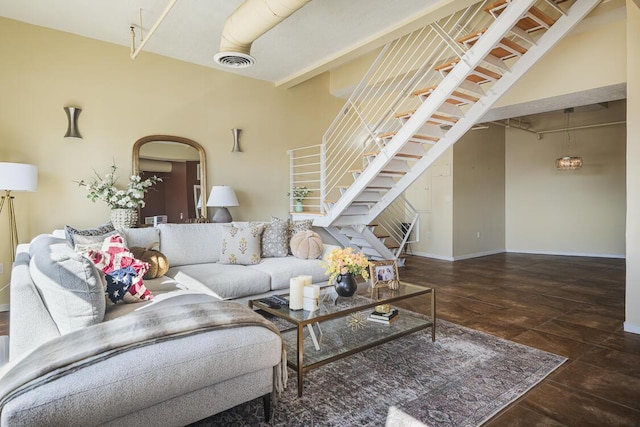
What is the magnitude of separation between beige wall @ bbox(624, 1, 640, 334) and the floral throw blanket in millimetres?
3083

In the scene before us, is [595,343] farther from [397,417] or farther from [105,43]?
[105,43]

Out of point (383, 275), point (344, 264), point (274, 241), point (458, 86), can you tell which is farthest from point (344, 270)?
point (458, 86)

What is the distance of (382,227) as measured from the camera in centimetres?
745

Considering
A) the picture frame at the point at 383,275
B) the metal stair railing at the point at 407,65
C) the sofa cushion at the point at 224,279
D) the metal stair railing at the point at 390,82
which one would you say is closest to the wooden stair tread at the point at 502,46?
the metal stair railing at the point at 390,82

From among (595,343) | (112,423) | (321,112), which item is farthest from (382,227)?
(112,423)

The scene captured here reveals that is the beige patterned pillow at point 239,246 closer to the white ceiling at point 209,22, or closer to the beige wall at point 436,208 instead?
the white ceiling at point 209,22

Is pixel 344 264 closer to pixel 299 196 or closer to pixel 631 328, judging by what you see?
pixel 631 328

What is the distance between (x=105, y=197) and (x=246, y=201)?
198cm

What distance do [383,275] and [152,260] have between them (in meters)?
1.94

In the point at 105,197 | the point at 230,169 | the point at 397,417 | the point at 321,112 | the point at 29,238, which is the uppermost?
the point at 321,112

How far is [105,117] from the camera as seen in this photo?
451cm

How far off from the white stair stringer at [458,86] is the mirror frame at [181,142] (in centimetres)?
178

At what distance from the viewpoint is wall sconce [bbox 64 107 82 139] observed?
13.9ft

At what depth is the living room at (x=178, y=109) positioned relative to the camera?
383 cm
